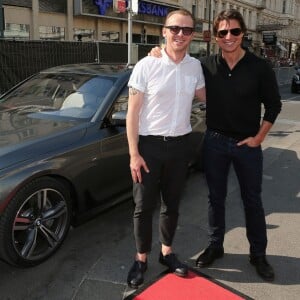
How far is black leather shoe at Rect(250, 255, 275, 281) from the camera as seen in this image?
10.4 ft

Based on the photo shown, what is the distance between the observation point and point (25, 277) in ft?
10.4

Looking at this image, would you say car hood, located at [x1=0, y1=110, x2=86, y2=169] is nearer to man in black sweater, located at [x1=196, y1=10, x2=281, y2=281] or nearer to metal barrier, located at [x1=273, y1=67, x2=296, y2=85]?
man in black sweater, located at [x1=196, y1=10, x2=281, y2=281]

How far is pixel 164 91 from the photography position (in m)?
2.77

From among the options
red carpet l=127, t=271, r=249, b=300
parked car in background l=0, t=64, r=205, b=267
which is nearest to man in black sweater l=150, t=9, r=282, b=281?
red carpet l=127, t=271, r=249, b=300

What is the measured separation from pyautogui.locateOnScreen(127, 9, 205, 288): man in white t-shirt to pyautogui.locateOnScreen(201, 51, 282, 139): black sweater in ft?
0.35

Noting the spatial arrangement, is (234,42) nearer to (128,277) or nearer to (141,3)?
(128,277)

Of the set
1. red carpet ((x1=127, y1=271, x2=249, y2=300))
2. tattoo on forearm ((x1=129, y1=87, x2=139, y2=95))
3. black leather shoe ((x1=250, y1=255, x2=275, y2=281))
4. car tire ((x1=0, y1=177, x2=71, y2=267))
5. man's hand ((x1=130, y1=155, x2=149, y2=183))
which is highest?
tattoo on forearm ((x1=129, y1=87, x2=139, y2=95))

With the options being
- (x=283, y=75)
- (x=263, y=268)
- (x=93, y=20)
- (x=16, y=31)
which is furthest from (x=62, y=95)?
(x=283, y=75)

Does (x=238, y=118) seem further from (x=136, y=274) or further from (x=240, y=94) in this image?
(x=136, y=274)

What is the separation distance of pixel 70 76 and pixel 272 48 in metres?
56.0

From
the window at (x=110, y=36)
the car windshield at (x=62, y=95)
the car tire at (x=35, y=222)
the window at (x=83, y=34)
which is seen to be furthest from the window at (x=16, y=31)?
the car tire at (x=35, y=222)

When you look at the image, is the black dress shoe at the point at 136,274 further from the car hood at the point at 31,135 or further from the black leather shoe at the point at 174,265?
the car hood at the point at 31,135

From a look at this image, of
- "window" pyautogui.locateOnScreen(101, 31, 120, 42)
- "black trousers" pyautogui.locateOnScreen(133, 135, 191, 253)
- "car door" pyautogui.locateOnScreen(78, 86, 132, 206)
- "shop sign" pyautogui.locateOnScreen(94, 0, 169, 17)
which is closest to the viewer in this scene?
"black trousers" pyautogui.locateOnScreen(133, 135, 191, 253)

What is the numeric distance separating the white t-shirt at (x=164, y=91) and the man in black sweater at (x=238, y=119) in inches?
9.2
